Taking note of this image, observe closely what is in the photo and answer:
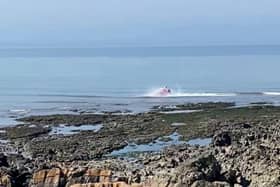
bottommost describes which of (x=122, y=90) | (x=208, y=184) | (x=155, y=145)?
(x=155, y=145)

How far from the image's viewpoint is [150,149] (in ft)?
146

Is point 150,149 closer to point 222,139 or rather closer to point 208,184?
point 222,139

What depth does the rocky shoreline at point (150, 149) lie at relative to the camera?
2086 centimetres

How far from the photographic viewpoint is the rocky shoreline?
20859 mm

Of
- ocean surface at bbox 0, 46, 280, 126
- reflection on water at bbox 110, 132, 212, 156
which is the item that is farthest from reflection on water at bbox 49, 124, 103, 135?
reflection on water at bbox 110, 132, 212, 156

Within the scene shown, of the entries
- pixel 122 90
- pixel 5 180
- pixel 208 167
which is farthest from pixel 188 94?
Result: pixel 208 167

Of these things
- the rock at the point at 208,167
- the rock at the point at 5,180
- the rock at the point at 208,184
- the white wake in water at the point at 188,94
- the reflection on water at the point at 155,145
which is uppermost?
the white wake in water at the point at 188,94

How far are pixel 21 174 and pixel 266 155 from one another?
9.36 m

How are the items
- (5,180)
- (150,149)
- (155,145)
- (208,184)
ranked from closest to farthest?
(208,184) < (5,180) < (150,149) < (155,145)

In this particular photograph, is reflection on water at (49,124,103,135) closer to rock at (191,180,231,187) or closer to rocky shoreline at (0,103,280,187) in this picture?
rocky shoreline at (0,103,280,187)

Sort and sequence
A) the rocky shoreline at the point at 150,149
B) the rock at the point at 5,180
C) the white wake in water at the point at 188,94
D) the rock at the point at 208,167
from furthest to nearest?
the white wake in water at the point at 188,94
the rock at the point at 5,180
the rocky shoreline at the point at 150,149
the rock at the point at 208,167

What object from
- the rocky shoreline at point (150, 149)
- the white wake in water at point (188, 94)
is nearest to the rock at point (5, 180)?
the rocky shoreline at point (150, 149)

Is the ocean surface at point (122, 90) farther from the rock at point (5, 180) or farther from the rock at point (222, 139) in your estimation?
the rock at point (5, 180)

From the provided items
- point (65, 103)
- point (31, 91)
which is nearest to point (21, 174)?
point (65, 103)
